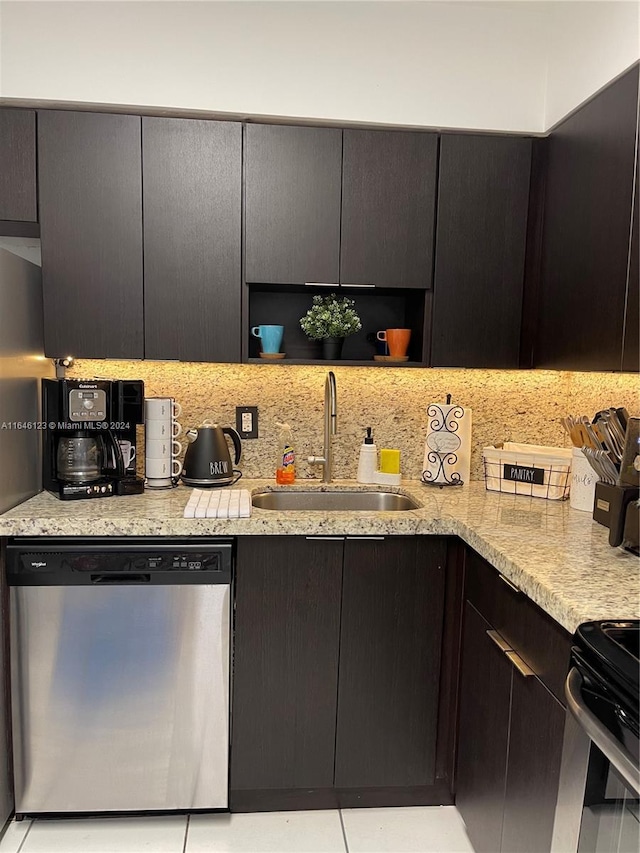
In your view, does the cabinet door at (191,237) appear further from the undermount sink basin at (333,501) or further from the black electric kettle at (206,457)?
the undermount sink basin at (333,501)

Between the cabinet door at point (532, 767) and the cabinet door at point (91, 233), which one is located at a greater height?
the cabinet door at point (91, 233)

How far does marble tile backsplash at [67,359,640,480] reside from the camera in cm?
258

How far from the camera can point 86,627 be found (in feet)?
6.35

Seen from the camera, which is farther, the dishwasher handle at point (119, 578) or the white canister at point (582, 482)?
the white canister at point (582, 482)

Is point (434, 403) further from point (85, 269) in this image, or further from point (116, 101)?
point (116, 101)

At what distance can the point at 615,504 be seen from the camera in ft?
5.64

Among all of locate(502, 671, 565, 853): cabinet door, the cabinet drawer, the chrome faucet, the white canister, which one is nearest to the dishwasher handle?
the chrome faucet

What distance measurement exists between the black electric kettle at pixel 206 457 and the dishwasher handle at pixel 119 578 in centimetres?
52

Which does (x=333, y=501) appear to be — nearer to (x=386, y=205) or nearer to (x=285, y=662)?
(x=285, y=662)

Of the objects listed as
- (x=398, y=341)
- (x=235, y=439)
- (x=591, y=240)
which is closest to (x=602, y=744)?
(x=591, y=240)

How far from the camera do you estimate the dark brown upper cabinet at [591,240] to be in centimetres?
180

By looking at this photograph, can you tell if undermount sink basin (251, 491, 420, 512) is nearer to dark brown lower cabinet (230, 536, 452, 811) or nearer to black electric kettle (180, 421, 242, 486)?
black electric kettle (180, 421, 242, 486)

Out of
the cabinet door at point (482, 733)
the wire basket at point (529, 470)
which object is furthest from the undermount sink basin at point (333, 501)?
the cabinet door at point (482, 733)

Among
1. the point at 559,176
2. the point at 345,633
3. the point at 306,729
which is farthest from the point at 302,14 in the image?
the point at 306,729
